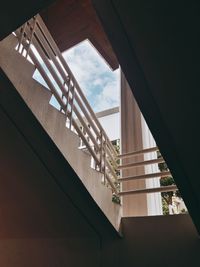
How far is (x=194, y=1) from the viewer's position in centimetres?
94

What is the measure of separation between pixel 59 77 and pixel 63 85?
71 millimetres

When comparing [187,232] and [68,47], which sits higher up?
[68,47]

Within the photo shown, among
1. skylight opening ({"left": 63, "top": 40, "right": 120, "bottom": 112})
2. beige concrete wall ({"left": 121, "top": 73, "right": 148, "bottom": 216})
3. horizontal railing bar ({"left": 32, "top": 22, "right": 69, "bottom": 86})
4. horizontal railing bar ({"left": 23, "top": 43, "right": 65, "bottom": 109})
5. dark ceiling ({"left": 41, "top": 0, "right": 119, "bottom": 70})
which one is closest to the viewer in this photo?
horizontal railing bar ({"left": 23, "top": 43, "right": 65, "bottom": 109})

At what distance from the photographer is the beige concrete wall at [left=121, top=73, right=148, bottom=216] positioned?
211 cm

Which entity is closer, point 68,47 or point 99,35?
point 99,35

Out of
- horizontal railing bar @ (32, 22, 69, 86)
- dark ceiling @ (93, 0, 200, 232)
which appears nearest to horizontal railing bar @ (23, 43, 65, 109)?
horizontal railing bar @ (32, 22, 69, 86)

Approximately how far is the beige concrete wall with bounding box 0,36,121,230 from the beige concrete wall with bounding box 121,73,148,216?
0.62 feet

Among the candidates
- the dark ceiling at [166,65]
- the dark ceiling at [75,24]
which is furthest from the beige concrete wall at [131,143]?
the dark ceiling at [166,65]

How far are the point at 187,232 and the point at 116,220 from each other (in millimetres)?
566

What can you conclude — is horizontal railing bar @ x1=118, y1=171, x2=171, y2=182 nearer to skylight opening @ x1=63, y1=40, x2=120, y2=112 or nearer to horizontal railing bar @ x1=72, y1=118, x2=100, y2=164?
horizontal railing bar @ x1=72, y1=118, x2=100, y2=164

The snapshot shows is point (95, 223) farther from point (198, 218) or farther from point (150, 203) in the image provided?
point (198, 218)

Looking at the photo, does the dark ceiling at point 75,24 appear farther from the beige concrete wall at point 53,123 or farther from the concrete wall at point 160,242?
the concrete wall at point 160,242

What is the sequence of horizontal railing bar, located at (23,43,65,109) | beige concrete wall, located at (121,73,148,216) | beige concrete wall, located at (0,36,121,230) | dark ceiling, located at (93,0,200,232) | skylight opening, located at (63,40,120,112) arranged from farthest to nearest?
skylight opening, located at (63,40,120,112), beige concrete wall, located at (121,73,148,216), horizontal railing bar, located at (23,43,65,109), beige concrete wall, located at (0,36,121,230), dark ceiling, located at (93,0,200,232)

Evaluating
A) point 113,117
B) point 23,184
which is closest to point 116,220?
point 23,184
